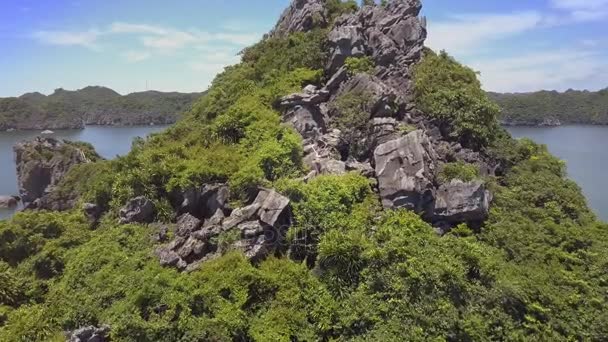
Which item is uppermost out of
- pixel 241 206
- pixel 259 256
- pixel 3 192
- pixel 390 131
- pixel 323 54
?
pixel 323 54

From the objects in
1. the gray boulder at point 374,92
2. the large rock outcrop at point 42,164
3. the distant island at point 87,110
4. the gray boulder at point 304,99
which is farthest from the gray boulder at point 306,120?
the distant island at point 87,110

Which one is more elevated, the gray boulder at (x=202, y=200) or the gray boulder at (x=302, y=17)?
the gray boulder at (x=302, y=17)

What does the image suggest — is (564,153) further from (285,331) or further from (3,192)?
(3,192)

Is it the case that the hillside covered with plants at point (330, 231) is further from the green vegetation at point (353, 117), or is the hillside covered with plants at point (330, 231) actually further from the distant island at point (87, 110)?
the distant island at point (87, 110)

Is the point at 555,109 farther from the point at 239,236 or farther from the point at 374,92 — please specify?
the point at 239,236

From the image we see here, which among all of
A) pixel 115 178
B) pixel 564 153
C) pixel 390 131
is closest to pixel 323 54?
pixel 390 131

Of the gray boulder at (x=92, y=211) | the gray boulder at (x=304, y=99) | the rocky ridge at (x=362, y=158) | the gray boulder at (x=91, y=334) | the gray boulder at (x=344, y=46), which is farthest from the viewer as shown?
the gray boulder at (x=344, y=46)
